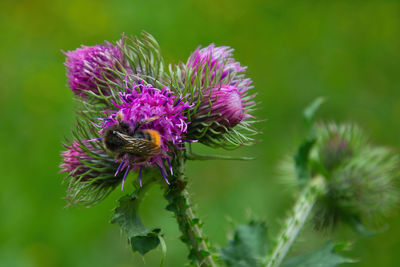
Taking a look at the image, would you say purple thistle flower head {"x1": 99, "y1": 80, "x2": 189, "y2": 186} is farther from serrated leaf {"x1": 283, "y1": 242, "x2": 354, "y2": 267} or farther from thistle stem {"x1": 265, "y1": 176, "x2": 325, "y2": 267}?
serrated leaf {"x1": 283, "y1": 242, "x2": 354, "y2": 267}

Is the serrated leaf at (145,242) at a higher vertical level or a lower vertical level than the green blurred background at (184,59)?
lower

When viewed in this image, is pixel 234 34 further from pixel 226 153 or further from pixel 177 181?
pixel 177 181

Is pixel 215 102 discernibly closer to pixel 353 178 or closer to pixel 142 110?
pixel 142 110

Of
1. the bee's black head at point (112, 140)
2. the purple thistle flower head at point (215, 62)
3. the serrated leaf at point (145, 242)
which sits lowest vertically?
the serrated leaf at point (145, 242)

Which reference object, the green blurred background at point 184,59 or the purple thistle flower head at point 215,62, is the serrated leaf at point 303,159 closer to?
the green blurred background at point 184,59

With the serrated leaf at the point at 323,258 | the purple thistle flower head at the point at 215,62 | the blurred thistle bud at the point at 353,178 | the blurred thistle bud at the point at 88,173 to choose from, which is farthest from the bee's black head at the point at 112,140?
the blurred thistle bud at the point at 353,178

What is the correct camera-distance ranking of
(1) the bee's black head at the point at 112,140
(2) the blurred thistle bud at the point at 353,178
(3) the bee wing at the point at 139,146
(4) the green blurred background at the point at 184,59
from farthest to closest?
(4) the green blurred background at the point at 184,59
(2) the blurred thistle bud at the point at 353,178
(1) the bee's black head at the point at 112,140
(3) the bee wing at the point at 139,146
